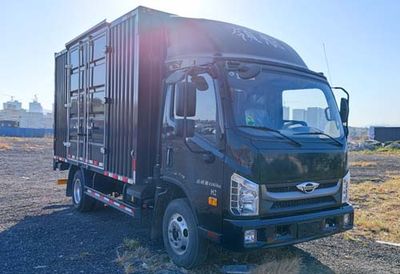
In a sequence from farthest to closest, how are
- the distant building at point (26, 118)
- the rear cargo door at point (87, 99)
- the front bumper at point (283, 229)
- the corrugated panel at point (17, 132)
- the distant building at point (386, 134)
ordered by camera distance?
the distant building at point (26, 118) → the corrugated panel at point (17, 132) → the distant building at point (386, 134) → the rear cargo door at point (87, 99) → the front bumper at point (283, 229)

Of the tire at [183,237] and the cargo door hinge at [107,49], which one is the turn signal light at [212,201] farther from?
the cargo door hinge at [107,49]

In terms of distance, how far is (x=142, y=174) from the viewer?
19.3ft

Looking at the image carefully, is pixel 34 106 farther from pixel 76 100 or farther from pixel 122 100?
pixel 122 100

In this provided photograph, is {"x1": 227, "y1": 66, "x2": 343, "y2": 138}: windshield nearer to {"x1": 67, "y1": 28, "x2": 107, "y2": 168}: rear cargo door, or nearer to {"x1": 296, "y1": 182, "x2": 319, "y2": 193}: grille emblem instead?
{"x1": 296, "y1": 182, "x2": 319, "y2": 193}: grille emblem

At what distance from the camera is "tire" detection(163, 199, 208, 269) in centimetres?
485

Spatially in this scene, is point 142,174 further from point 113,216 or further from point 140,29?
point 113,216

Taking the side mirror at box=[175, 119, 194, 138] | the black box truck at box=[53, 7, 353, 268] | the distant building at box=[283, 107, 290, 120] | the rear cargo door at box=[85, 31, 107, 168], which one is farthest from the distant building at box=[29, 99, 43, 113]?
the distant building at box=[283, 107, 290, 120]

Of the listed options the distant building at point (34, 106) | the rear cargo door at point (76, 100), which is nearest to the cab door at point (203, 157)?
the rear cargo door at point (76, 100)

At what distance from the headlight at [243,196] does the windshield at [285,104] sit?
0.60 m

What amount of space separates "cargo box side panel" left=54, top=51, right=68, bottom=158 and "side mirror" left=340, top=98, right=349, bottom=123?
5999 mm

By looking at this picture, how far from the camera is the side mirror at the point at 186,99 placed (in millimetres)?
4527

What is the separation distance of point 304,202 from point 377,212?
493 cm

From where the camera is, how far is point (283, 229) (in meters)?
4.56

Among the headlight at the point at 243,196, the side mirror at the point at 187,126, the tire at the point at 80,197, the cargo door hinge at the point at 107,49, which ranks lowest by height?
the tire at the point at 80,197
